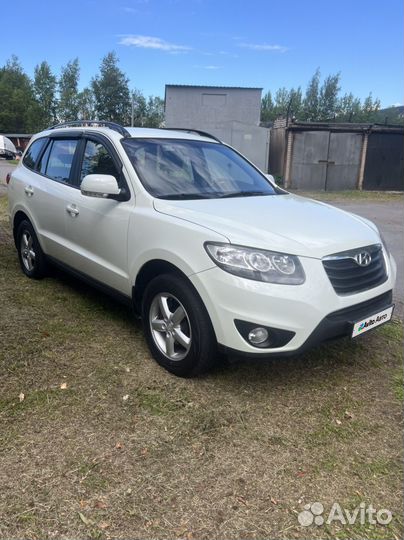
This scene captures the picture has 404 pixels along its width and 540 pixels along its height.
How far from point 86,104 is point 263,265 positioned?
86.1 m

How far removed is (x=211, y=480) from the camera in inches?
93.9

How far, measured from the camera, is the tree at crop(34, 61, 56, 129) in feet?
270

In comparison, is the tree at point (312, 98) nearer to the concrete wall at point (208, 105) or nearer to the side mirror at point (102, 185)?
the concrete wall at point (208, 105)

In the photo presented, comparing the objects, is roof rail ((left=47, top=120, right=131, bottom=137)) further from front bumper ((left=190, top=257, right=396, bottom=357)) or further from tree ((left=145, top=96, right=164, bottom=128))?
tree ((left=145, top=96, right=164, bottom=128))

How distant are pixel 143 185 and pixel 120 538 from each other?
7.92ft

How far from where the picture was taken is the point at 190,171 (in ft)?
13.0

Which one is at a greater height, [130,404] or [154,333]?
[154,333]

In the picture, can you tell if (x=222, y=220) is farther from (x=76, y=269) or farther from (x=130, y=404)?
(x=76, y=269)

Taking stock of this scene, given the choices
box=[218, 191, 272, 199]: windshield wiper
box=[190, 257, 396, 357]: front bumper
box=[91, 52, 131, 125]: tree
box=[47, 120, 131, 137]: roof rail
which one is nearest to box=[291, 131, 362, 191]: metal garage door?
box=[47, 120, 131, 137]: roof rail

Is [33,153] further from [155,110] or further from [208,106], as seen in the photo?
[155,110]

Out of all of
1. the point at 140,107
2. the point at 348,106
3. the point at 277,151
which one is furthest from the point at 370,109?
the point at 277,151

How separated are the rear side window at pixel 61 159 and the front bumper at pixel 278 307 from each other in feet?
7.56

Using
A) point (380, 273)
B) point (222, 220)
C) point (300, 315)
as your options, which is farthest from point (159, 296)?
point (380, 273)

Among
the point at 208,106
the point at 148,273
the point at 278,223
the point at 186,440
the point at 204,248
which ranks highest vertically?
the point at 208,106
